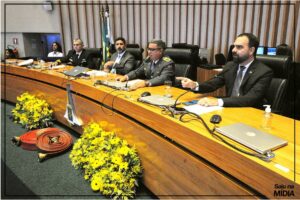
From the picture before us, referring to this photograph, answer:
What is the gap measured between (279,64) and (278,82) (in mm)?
150

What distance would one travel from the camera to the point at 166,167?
138 centimetres

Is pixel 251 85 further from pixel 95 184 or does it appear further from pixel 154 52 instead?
pixel 95 184

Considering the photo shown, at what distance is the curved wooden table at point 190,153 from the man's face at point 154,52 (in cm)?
57

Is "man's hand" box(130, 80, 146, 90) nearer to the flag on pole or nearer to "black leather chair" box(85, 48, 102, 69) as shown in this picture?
the flag on pole

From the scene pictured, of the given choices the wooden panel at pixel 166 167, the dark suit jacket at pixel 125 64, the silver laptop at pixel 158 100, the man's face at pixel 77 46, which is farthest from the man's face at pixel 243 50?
the man's face at pixel 77 46

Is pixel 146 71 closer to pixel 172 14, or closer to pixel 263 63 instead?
pixel 263 63

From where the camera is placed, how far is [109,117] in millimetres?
1946

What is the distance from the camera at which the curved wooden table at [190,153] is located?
0.83m

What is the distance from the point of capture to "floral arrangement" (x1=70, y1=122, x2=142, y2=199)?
1579 mm

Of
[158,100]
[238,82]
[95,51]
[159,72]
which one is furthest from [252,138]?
[95,51]

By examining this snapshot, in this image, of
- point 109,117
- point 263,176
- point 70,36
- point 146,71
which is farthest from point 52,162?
→ point 70,36

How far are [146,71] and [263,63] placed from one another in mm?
1261

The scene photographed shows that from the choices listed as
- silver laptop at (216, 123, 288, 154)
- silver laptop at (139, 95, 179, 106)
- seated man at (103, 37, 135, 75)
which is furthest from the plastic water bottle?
seated man at (103, 37, 135, 75)

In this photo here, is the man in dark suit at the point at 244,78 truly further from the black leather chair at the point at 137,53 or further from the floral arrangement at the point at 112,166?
the black leather chair at the point at 137,53
